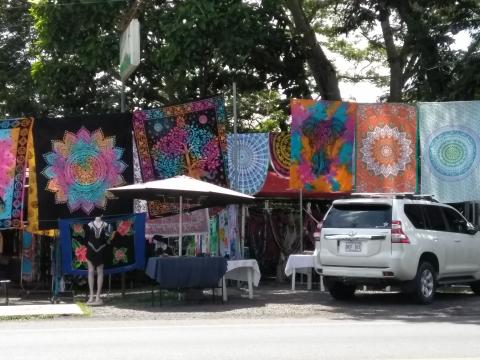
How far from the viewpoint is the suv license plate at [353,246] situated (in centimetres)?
1412

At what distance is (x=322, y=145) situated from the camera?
58.0 feet

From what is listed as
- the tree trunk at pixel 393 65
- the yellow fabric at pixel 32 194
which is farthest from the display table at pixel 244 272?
the tree trunk at pixel 393 65

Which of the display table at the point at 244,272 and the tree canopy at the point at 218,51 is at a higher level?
the tree canopy at the point at 218,51

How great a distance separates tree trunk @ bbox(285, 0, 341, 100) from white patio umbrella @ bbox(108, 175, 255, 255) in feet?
32.2

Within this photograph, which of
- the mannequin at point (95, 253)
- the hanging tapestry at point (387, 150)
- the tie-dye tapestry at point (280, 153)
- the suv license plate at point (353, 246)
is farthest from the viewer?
the tie-dye tapestry at point (280, 153)

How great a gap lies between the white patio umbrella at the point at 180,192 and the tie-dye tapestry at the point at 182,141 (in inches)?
43.7

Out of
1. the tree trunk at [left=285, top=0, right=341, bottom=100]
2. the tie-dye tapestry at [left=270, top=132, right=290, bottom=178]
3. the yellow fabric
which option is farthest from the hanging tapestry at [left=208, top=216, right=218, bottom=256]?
the tree trunk at [left=285, top=0, right=341, bottom=100]

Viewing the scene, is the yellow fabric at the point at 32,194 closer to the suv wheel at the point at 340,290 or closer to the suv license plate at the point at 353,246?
the suv wheel at the point at 340,290

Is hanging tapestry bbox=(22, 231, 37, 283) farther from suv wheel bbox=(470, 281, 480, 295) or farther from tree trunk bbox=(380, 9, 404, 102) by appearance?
tree trunk bbox=(380, 9, 404, 102)

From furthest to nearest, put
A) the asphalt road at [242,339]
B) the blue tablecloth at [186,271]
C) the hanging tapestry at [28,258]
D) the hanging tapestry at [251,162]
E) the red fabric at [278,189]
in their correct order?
the red fabric at [278,189] → the hanging tapestry at [251,162] → the hanging tapestry at [28,258] → the blue tablecloth at [186,271] → the asphalt road at [242,339]

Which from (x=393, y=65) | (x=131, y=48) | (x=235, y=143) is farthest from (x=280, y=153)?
(x=393, y=65)

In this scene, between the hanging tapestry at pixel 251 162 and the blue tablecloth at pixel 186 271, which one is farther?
the hanging tapestry at pixel 251 162

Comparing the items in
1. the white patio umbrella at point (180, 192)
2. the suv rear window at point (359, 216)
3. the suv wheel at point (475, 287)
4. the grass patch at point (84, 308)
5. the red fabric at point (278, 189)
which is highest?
the red fabric at point (278, 189)

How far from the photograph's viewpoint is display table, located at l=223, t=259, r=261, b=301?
1548 cm
